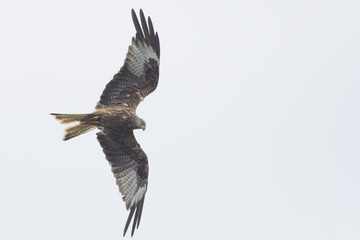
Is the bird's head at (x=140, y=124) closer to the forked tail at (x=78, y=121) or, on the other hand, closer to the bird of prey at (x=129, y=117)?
the bird of prey at (x=129, y=117)

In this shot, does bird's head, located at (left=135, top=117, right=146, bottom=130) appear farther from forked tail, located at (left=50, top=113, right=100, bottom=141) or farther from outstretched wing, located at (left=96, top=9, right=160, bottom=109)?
forked tail, located at (left=50, top=113, right=100, bottom=141)

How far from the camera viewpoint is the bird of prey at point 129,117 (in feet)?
35.6

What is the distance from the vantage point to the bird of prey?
1085 centimetres

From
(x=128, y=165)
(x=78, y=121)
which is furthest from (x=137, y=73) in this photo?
(x=128, y=165)

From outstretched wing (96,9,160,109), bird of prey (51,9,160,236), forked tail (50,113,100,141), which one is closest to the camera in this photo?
forked tail (50,113,100,141)

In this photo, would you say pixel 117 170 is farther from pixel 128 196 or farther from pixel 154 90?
pixel 154 90

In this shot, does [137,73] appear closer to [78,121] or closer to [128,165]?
[78,121]

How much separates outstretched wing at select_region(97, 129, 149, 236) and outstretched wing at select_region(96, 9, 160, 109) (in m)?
0.71

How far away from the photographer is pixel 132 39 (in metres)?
11.3

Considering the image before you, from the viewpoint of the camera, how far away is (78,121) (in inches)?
416

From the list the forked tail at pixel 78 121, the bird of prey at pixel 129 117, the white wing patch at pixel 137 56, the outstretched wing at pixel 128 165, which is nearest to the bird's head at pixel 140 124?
the bird of prey at pixel 129 117

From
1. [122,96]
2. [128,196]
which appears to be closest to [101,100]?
[122,96]

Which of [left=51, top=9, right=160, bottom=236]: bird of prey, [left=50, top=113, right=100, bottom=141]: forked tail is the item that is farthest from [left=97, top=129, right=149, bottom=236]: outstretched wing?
[left=50, top=113, right=100, bottom=141]: forked tail

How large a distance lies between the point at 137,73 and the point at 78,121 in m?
1.59
